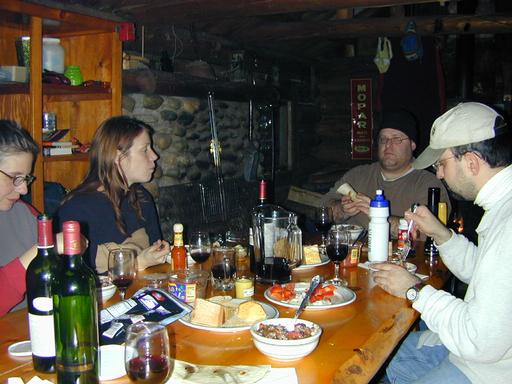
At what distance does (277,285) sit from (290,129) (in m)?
4.66

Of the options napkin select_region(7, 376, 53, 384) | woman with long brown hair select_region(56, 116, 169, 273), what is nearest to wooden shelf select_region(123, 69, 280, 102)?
woman with long brown hair select_region(56, 116, 169, 273)

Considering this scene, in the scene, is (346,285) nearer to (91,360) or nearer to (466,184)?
(466,184)

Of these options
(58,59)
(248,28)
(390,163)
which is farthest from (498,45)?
(58,59)

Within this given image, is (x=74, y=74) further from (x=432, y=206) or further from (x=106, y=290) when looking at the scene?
(x=432, y=206)

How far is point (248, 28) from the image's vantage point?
4.98 meters

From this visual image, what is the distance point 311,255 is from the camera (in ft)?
7.22

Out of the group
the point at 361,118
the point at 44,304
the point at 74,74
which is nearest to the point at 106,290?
the point at 44,304

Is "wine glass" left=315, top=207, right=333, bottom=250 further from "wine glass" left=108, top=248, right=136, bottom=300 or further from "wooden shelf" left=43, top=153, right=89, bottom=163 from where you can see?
"wooden shelf" left=43, top=153, right=89, bottom=163

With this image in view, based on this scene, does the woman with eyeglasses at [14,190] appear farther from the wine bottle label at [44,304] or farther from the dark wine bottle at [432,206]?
→ the dark wine bottle at [432,206]

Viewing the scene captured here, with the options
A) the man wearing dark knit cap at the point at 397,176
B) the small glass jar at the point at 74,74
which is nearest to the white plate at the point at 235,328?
the man wearing dark knit cap at the point at 397,176

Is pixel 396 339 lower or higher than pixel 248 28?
lower

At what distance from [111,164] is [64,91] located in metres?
0.94

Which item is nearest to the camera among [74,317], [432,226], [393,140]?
[74,317]

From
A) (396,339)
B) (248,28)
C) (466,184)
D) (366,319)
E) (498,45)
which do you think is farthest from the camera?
(498,45)
